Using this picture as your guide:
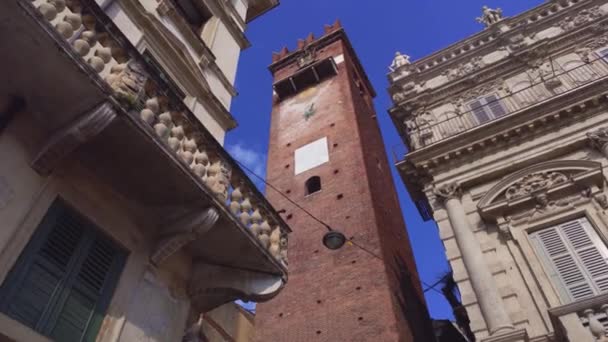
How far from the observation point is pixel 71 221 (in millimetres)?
5117

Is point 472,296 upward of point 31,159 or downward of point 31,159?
downward

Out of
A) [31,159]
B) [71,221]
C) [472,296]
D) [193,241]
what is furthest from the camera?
[472,296]

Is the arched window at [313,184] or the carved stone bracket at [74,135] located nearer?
the carved stone bracket at [74,135]

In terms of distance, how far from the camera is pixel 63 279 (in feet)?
15.6

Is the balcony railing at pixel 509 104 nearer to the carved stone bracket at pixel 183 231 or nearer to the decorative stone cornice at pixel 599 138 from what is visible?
the decorative stone cornice at pixel 599 138

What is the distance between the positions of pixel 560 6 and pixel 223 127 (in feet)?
40.0

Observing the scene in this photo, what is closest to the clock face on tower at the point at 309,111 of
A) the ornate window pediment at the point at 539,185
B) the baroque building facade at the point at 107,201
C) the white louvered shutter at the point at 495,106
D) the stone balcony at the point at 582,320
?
the white louvered shutter at the point at 495,106

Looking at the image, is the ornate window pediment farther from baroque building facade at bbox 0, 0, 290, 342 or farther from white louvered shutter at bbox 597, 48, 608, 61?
baroque building facade at bbox 0, 0, 290, 342

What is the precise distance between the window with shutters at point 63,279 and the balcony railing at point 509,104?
9481mm

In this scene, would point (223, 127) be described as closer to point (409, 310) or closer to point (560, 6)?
point (409, 310)

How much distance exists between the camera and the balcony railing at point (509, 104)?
42.1 ft

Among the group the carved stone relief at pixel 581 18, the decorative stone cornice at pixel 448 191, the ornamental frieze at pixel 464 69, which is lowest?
the carved stone relief at pixel 581 18

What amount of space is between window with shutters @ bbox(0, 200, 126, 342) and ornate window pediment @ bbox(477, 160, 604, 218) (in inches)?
323

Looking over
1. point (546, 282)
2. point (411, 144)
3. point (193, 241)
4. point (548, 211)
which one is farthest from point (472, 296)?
point (193, 241)
